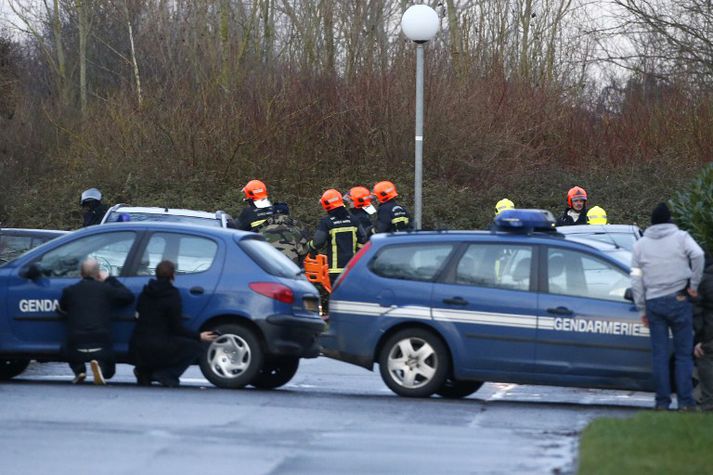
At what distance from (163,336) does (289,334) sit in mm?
1171

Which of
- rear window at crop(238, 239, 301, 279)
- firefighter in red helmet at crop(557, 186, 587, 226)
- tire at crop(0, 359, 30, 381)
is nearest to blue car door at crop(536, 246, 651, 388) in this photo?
rear window at crop(238, 239, 301, 279)

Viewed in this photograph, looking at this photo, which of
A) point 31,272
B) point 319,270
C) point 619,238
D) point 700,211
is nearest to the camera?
point 31,272

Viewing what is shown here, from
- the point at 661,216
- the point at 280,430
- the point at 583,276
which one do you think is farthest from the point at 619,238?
the point at 280,430

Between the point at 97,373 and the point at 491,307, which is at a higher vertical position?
the point at 491,307

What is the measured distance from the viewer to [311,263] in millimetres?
19234

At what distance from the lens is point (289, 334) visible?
44.0 feet

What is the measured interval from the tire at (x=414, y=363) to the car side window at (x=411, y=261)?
0.52m

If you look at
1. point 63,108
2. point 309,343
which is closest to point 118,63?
point 63,108

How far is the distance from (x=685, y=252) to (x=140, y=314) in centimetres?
497

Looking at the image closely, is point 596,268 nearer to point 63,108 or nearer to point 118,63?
point 63,108

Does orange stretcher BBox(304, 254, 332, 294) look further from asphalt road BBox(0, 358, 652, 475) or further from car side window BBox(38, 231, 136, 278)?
car side window BBox(38, 231, 136, 278)

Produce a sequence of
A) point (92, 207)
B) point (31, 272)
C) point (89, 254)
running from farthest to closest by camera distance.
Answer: point (92, 207), point (89, 254), point (31, 272)

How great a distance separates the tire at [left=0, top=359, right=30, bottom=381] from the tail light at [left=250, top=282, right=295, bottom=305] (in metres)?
2.87

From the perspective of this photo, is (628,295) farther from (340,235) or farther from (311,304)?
(340,235)
